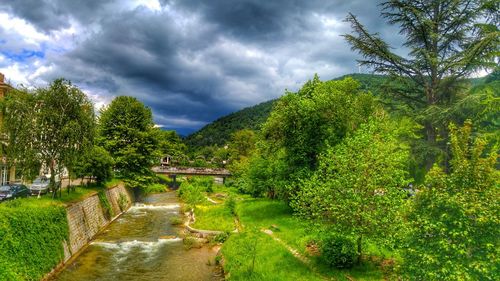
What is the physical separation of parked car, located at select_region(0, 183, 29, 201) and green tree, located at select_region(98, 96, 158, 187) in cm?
1776

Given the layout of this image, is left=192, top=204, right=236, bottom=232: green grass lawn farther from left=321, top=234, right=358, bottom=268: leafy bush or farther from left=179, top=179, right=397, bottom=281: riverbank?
left=321, top=234, right=358, bottom=268: leafy bush

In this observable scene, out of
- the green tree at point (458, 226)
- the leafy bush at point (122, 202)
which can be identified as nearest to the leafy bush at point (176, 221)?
the leafy bush at point (122, 202)

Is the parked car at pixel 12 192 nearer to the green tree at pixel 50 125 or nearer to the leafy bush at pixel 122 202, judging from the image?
the green tree at pixel 50 125

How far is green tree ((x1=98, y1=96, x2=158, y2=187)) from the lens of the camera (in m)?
52.7

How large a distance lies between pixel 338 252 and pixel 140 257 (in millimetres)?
15244

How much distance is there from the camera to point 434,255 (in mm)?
10820

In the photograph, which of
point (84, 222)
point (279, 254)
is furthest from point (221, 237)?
point (84, 222)

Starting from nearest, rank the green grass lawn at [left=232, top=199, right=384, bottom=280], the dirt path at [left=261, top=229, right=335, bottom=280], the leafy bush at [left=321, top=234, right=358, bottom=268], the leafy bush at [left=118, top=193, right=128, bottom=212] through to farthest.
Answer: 1. the green grass lawn at [left=232, top=199, right=384, bottom=280]
2. the leafy bush at [left=321, top=234, right=358, bottom=268]
3. the dirt path at [left=261, top=229, right=335, bottom=280]
4. the leafy bush at [left=118, top=193, right=128, bottom=212]

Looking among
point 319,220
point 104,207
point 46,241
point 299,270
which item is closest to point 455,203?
point 319,220

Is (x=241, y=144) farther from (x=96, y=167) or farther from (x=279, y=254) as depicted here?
(x=279, y=254)

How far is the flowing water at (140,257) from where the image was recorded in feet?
72.9

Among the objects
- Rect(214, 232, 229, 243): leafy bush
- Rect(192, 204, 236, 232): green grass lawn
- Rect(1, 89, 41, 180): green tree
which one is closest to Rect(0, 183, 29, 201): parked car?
Rect(1, 89, 41, 180): green tree

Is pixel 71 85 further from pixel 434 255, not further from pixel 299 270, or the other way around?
pixel 434 255

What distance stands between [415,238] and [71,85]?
26.7 m
